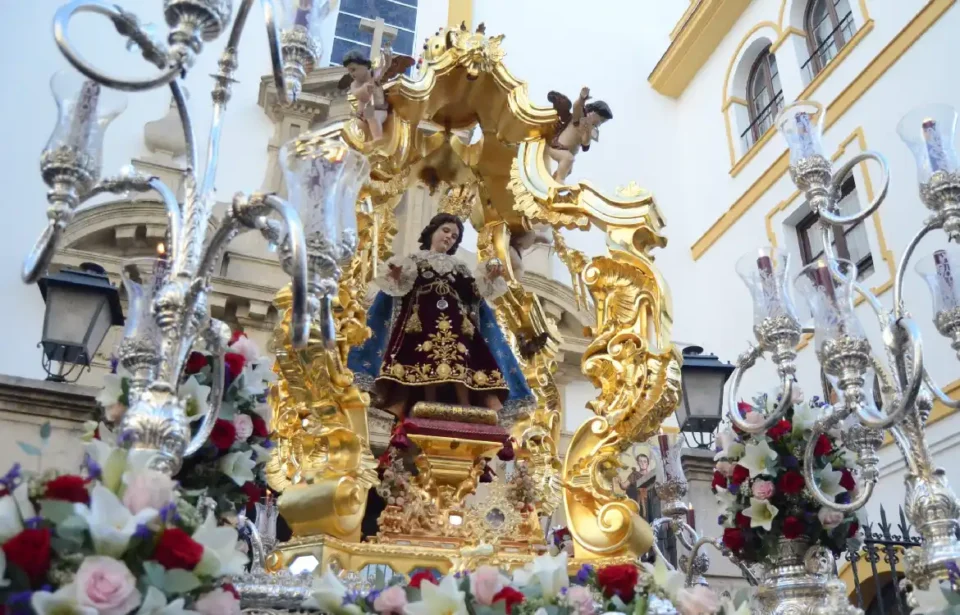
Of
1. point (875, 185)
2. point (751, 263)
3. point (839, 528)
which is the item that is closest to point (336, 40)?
point (875, 185)

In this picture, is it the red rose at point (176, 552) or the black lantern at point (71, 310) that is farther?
the black lantern at point (71, 310)

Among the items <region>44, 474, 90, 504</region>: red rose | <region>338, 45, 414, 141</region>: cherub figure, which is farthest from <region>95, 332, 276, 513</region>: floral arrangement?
<region>338, 45, 414, 141</region>: cherub figure

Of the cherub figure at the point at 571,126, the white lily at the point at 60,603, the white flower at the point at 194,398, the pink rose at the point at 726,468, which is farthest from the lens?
the cherub figure at the point at 571,126

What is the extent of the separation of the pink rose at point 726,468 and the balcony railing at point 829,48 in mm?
5949

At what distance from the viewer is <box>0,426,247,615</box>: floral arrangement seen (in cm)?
141

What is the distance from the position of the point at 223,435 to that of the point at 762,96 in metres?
8.18

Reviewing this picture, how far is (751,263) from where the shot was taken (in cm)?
313

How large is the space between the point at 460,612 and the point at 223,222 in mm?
1023

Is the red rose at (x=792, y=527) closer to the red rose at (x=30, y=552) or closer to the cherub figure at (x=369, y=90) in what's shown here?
the cherub figure at (x=369, y=90)

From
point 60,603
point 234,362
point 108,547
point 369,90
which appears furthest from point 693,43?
point 60,603

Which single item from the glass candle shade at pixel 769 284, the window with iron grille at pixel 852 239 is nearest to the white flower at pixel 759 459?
the glass candle shade at pixel 769 284

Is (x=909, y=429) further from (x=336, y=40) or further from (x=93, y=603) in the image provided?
(x=336, y=40)

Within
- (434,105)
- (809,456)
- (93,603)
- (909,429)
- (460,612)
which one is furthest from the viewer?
(434,105)

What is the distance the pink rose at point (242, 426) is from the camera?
2.62 meters
